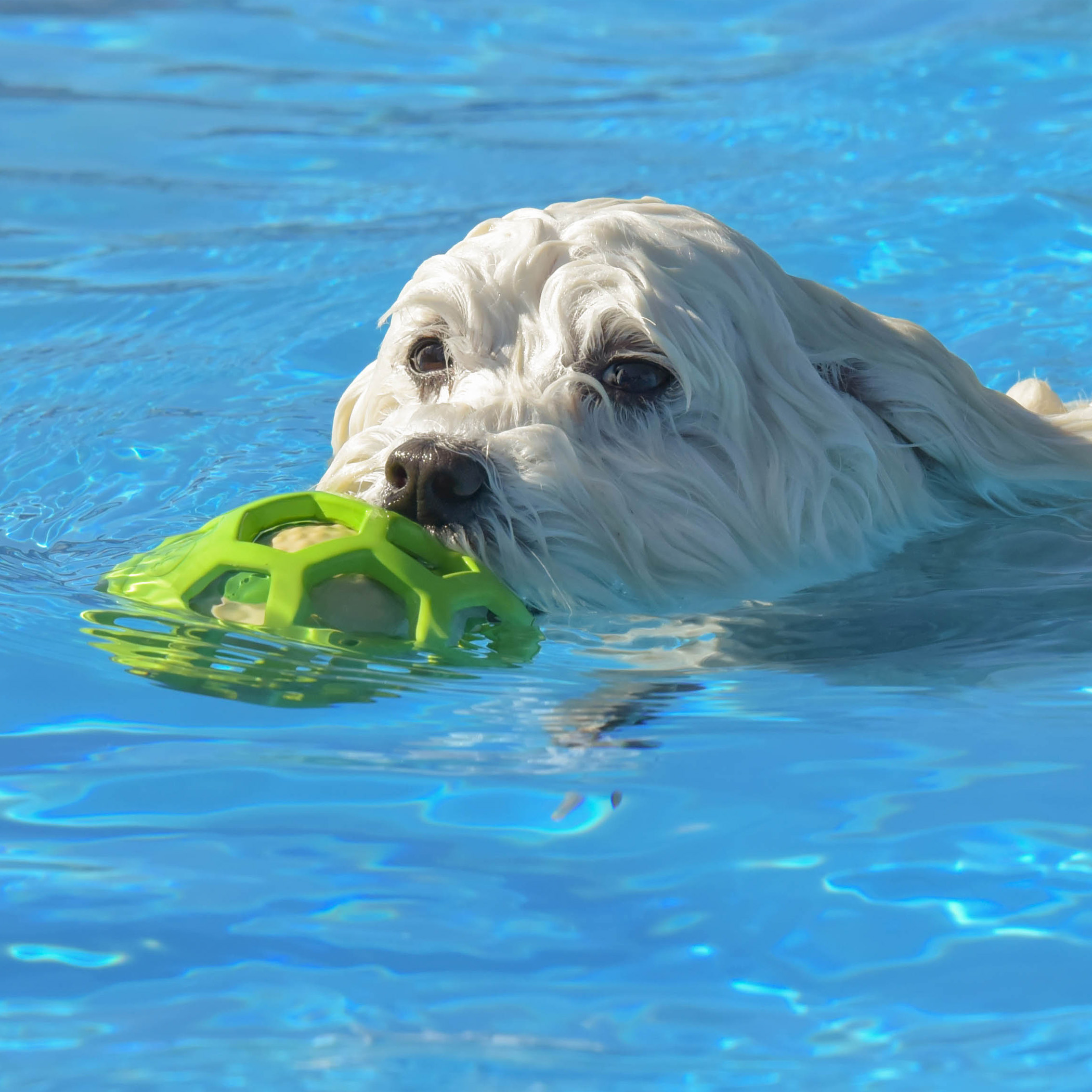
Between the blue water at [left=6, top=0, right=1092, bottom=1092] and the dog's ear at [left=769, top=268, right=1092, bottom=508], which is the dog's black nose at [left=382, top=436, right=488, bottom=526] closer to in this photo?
the blue water at [left=6, top=0, right=1092, bottom=1092]

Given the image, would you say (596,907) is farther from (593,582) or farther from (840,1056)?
(593,582)

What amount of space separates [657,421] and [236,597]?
119 cm

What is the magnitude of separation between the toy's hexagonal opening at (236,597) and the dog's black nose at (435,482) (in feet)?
1.08

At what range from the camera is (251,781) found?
3102 millimetres

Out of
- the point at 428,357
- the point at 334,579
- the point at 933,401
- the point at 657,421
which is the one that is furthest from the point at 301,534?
the point at 933,401

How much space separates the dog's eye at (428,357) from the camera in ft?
14.0

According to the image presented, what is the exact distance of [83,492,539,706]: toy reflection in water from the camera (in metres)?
3.37

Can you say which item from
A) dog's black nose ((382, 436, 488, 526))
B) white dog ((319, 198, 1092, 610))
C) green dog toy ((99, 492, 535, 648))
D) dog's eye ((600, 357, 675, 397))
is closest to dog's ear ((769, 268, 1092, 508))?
white dog ((319, 198, 1092, 610))

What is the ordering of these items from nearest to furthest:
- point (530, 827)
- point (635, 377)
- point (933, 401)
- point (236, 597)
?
point (530, 827), point (236, 597), point (635, 377), point (933, 401)

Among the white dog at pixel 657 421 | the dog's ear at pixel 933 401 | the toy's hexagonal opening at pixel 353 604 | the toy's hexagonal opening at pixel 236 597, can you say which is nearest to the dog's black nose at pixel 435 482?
the white dog at pixel 657 421

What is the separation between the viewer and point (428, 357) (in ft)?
14.2

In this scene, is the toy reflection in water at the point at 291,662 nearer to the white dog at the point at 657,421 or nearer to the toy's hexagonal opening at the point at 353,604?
the toy's hexagonal opening at the point at 353,604

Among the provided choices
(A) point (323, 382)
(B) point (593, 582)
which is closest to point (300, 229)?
(A) point (323, 382)

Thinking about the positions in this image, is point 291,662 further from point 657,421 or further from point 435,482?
point 657,421
